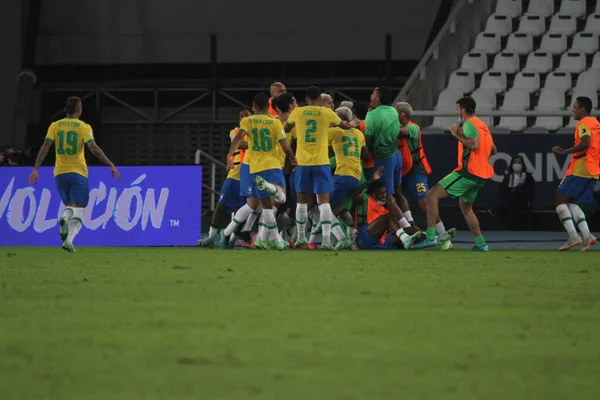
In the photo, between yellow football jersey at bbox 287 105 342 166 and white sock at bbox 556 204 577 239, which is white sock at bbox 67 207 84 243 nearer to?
yellow football jersey at bbox 287 105 342 166

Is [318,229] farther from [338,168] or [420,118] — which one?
[420,118]

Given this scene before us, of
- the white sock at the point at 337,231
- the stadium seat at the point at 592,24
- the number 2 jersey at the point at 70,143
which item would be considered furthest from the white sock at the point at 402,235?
the stadium seat at the point at 592,24

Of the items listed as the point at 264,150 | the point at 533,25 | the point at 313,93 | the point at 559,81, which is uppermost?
the point at 533,25

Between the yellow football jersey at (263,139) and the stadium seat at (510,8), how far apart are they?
12.5 m

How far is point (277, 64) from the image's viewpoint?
2892cm

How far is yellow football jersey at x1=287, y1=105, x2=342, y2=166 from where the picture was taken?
1466cm

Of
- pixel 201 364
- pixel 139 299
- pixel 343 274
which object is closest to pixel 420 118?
pixel 343 274

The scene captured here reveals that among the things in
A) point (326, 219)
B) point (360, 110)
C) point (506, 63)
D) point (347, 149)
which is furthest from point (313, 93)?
point (506, 63)

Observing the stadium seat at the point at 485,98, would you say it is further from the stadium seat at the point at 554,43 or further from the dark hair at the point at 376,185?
the dark hair at the point at 376,185

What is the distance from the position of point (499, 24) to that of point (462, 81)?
200 centimetres

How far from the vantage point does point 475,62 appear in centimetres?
2483

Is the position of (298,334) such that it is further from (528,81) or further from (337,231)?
(528,81)

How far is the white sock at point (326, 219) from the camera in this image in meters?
14.7

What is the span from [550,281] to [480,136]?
19.1ft
